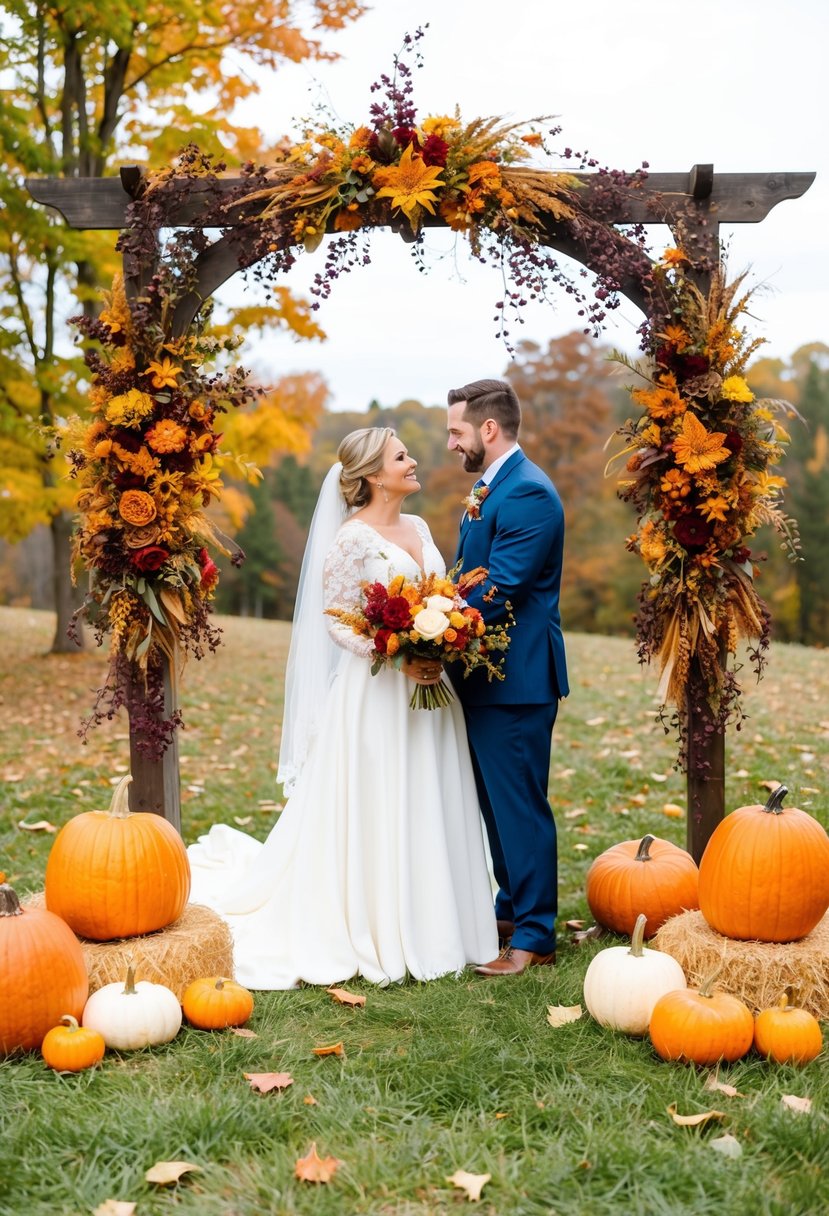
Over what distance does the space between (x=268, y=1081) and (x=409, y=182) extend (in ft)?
11.9

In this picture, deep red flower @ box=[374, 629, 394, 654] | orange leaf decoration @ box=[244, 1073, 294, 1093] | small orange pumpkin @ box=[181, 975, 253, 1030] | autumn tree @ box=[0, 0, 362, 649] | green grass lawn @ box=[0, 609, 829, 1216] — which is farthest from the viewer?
autumn tree @ box=[0, 0, 362, 649]

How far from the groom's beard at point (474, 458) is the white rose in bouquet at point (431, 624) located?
844mm

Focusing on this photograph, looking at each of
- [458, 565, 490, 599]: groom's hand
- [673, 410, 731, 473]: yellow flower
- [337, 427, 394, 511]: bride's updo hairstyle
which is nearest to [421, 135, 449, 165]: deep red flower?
[337, 427, 394, 511]: bride's updo hairstyle

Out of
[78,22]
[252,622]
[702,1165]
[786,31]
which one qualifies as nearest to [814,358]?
[252,622]

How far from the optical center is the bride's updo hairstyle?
4.99 meters

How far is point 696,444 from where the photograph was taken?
15.2ft

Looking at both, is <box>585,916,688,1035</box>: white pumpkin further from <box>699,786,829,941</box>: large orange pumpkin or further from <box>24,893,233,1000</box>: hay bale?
<box>24,893,233,1000</box>: hay bale

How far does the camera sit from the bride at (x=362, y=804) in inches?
187

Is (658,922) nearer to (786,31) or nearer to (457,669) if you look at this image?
(457,669)

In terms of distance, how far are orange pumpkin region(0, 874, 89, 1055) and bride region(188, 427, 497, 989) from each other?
969 mm

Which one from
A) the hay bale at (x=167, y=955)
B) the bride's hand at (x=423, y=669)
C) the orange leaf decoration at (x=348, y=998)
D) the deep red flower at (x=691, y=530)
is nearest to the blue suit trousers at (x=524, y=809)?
the bride's hand at (x=423, y=669)

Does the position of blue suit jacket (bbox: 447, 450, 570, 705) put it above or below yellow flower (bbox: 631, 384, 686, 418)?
below

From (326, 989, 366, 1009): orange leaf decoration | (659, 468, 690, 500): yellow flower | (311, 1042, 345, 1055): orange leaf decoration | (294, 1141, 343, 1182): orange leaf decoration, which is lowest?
(326, 989, 366, 1009): orange leaf decoration

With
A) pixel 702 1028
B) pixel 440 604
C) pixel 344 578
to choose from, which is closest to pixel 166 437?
pixel 344 578
